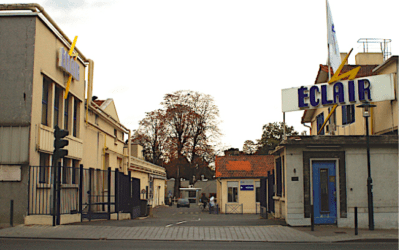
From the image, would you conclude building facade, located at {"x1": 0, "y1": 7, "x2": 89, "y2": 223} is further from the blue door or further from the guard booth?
the guard booth

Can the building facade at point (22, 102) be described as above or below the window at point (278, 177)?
above

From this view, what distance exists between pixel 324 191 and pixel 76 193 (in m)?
11.1

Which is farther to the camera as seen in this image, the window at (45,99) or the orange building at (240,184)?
the orange building at (240,184)

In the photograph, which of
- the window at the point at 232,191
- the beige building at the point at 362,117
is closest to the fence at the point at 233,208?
the window at the point at 232,191

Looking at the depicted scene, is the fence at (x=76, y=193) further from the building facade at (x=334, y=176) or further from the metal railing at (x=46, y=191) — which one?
Answer: the building facade at (x=334, y=176)

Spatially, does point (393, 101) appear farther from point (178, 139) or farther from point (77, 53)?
point (178, 139)

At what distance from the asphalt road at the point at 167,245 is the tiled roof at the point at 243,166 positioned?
25413 millimetres

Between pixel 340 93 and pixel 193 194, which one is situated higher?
pixel 340 93

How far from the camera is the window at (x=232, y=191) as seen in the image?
38.3 m

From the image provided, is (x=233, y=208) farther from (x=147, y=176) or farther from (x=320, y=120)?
(x=320, y=120)

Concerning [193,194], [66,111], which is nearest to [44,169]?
[66,111]

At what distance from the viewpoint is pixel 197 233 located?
14.0m

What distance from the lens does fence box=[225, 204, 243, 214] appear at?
37.8m

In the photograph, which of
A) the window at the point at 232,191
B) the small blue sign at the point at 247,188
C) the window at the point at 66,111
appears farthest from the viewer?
the window at the point at 232,191
